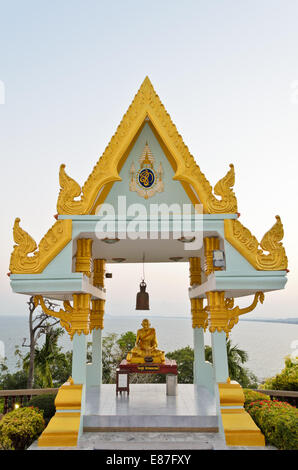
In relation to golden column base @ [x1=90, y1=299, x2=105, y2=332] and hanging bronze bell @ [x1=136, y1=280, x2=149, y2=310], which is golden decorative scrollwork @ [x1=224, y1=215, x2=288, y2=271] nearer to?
hanging bronze bell @ [x1=136, y1=280, x2=149, y2=310]

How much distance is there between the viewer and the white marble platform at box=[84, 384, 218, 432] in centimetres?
649

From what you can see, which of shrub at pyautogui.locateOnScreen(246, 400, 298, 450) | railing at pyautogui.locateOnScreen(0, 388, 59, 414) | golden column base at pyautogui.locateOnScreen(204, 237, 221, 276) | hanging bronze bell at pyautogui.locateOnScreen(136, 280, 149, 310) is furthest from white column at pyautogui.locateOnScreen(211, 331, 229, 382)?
railing at pyautogui.locateOnScreen(0, 388, 59, 414)

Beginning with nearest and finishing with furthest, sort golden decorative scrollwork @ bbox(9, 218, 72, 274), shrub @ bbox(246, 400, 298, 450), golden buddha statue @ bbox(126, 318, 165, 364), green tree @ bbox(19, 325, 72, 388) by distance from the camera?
shrub @ bbox(246, 400, 298, 450)
golden decorative scrollwork @ bbox(9, 218, 72, 274)
golden buddha statue @ bbox(126, 318, 165, 364)
green tree @ bbox(19, 325, 72, 388)

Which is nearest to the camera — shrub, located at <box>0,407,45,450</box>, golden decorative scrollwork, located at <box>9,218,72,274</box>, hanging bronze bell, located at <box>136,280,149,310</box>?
shrub, located at <box>0,407,45,450</box>

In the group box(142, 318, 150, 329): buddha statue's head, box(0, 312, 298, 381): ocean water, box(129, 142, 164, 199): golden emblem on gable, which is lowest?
box(0, 312, 298, 381): ocean water

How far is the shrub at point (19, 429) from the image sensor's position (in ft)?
19.0

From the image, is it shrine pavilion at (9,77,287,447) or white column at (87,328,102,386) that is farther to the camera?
white column at (87,328,102,386)

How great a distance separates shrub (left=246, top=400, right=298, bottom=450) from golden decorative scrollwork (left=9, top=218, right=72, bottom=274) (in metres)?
5.54

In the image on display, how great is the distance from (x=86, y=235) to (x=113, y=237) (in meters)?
0.65

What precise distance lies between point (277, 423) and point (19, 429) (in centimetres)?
494

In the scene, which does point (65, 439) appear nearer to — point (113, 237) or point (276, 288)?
point (113, 237)

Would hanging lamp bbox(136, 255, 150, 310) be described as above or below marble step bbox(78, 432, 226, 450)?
above

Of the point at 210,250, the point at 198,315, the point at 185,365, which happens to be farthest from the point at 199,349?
Result: the point at 185,365

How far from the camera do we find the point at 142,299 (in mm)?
9188
